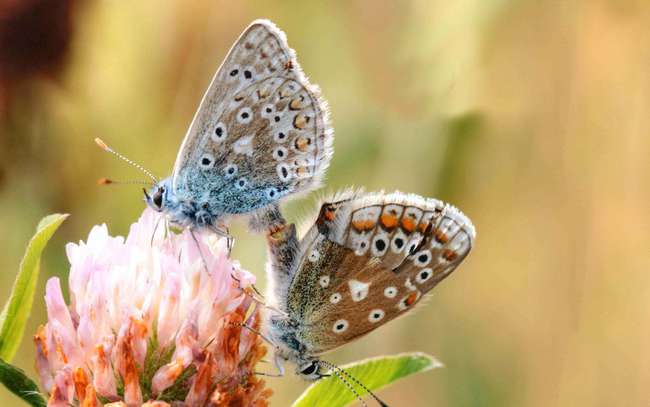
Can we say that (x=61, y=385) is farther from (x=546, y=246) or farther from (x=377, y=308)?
(x=546, y=246)

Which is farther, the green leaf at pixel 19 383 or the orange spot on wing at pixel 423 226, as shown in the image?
the orange spot on wing at pixel 423 226

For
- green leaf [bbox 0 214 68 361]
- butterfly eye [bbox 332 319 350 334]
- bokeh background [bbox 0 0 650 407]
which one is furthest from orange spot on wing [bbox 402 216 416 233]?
bokeh background [bbox 0 0 650 407]

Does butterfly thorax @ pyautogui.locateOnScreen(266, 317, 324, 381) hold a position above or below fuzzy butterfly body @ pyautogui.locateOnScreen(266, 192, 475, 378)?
below

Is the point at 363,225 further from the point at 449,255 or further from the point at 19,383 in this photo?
the point at 19,383

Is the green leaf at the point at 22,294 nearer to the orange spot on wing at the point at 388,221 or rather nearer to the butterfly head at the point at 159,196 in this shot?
the butterfly head at the point at 159,196

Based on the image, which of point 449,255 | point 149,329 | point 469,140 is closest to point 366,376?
point 449,255

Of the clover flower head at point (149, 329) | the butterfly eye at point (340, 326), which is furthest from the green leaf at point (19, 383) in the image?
the butterfly eye at point (340, 326)

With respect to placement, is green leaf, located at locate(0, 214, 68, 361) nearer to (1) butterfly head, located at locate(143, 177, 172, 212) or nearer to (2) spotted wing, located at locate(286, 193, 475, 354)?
(1) butterfly head, located at locate(143, 177, 172, 212)
